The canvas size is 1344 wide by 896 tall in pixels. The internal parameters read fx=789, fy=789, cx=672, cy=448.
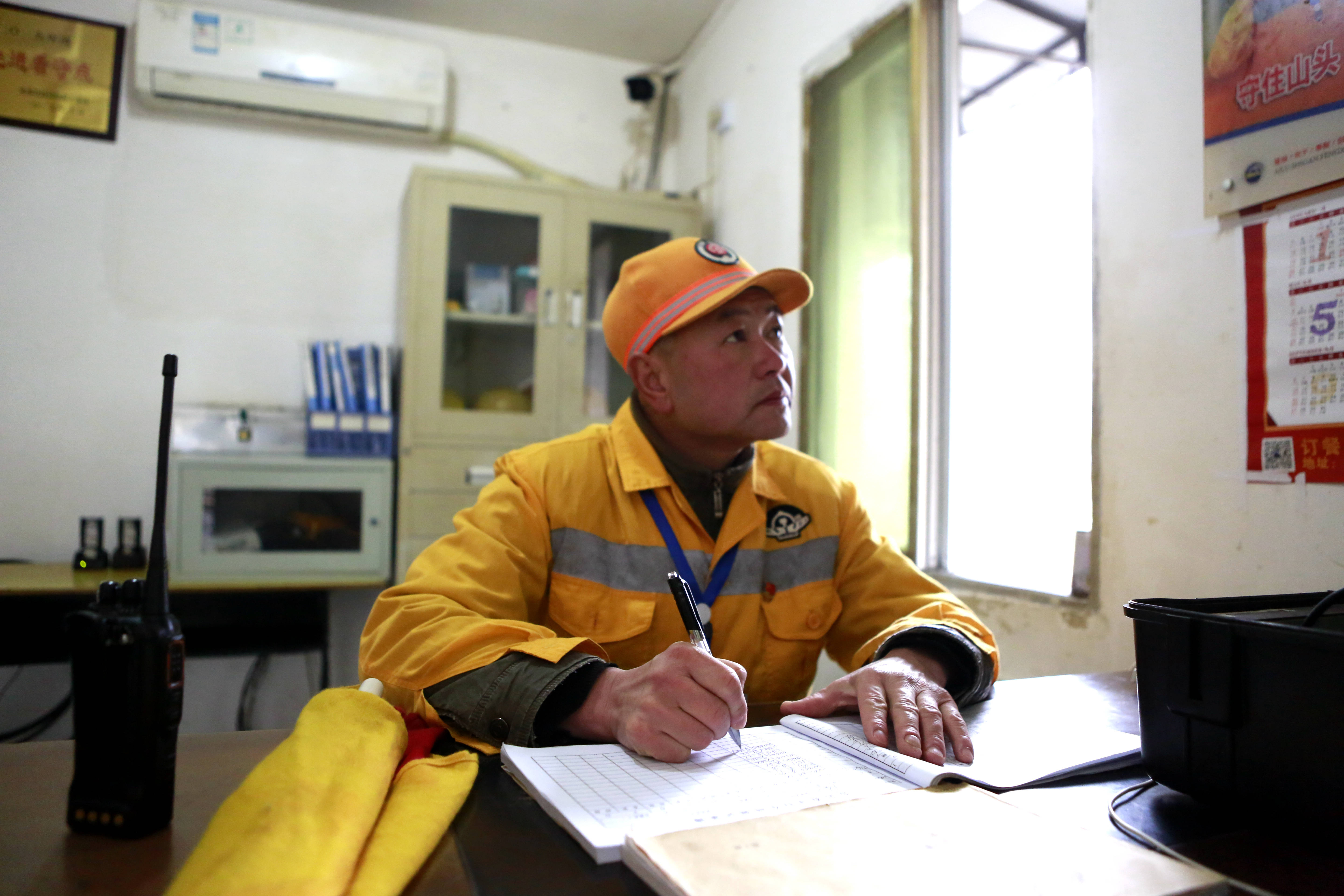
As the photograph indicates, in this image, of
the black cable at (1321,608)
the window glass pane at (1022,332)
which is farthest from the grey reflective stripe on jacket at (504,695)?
the window glass pane at (1022,332)

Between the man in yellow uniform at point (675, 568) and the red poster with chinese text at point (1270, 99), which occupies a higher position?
the red poster with chinese text at point (1270, 99)

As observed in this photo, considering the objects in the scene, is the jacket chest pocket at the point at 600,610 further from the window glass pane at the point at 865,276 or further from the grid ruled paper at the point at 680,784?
the window glass pane at the point at 865,276

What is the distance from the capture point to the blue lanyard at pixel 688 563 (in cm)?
129

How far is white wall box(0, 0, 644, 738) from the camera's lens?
2783 millimetres

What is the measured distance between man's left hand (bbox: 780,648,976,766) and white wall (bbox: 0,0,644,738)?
260cm

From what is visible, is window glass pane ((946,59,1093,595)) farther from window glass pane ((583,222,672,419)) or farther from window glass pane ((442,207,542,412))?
window glass pane ((442,207,542,412))

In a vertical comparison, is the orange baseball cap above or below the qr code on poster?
above

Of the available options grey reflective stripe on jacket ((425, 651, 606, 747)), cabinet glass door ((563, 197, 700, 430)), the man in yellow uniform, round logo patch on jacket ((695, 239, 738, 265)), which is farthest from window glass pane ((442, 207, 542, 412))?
grey reflective stripe on jacket ((425, 651, 606, 747))

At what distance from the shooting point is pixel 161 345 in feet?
9.59

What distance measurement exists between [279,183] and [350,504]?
1354 mm

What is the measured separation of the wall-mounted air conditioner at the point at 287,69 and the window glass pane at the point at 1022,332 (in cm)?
210

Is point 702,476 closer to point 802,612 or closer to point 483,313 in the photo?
point 802,612

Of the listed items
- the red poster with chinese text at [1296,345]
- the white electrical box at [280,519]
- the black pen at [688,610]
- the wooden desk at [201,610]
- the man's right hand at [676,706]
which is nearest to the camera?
the man's right hand at [676,706]

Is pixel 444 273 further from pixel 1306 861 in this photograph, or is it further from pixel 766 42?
pixel 1306 861
